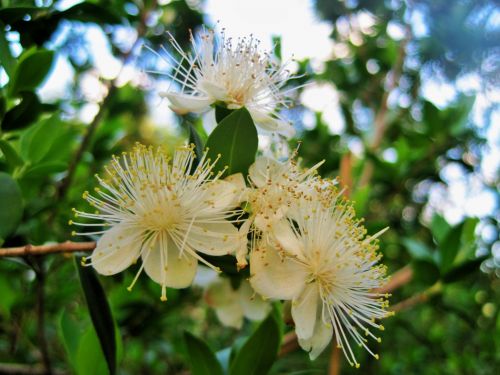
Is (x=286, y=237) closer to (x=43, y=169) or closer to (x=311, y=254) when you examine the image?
(x=311, y=254)

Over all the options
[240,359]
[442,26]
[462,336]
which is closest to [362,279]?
[240,359]


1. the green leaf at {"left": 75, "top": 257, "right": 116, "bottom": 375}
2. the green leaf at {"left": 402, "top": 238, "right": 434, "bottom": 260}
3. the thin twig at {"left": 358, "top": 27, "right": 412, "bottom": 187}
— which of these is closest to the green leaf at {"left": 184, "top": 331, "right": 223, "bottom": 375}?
the green leaf at {"left": 75, "top": 257, "right": 116, "bottom": 375}

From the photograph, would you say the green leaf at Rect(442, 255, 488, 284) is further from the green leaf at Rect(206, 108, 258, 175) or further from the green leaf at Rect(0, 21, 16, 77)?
the green leaf at Rect(0, 21, 16, 77)

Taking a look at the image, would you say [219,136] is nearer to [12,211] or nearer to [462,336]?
[12,211]

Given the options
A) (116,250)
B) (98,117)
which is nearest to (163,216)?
(116,250)

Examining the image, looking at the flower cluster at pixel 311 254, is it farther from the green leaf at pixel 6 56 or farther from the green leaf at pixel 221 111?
the green leaf at pixel 6 56
